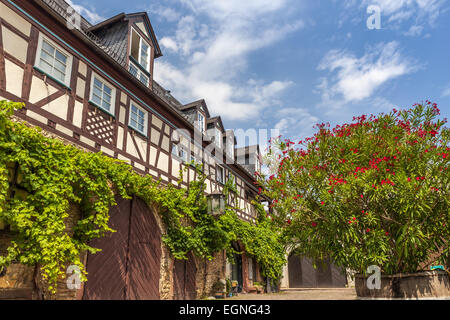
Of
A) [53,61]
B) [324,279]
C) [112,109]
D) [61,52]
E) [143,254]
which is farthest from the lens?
[324,279]

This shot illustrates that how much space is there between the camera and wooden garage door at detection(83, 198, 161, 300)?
7.18 meters

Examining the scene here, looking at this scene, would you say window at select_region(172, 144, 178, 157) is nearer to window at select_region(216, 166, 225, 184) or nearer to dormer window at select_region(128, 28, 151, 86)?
dormer window at select_region(128, 28, 151, 86)

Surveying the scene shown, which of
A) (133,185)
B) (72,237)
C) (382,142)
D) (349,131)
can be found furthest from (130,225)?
(382,142)

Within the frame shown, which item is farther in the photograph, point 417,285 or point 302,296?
point 302,296

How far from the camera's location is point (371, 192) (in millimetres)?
7066

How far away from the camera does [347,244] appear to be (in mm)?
7328

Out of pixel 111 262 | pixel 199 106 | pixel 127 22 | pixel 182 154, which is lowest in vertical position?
pixel 111 262

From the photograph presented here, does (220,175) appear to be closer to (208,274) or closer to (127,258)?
(208,274)

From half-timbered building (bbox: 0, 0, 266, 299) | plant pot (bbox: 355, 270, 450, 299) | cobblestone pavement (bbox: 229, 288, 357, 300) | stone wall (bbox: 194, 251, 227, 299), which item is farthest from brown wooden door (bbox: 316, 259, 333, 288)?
plant pot (bbox: 355, 270, 450, 299)

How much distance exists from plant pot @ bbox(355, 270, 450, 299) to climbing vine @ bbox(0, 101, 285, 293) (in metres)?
5.41

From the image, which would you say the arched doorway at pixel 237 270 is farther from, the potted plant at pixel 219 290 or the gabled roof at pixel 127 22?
the gabled roof at pixel 127 22

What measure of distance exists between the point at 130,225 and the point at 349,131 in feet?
19.9

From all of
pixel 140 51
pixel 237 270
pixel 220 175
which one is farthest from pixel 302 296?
pixel 140 51

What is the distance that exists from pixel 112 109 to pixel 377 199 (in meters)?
6.56
